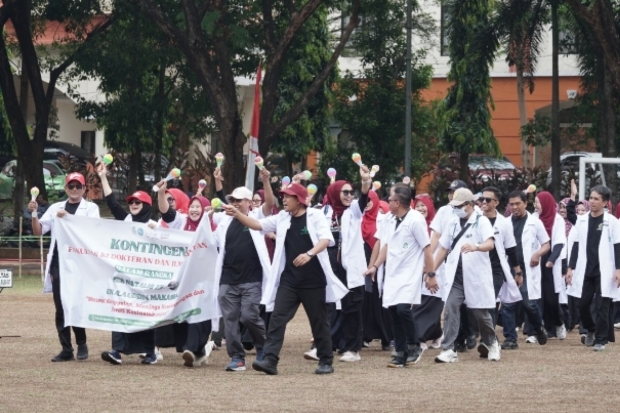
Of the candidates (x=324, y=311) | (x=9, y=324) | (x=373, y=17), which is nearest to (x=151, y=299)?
(x=324, y=311)

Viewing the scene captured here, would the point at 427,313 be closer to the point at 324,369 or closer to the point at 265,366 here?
the point at 324,369

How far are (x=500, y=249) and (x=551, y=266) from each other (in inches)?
115

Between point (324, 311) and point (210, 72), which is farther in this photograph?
point (210, 72)

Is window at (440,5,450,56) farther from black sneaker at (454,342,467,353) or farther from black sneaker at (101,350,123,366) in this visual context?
black sneaker at (101,350,123,366)

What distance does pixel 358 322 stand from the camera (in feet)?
46.9

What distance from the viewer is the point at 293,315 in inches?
498

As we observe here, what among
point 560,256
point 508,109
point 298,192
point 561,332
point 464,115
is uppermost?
point 508,109

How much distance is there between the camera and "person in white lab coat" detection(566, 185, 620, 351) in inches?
610

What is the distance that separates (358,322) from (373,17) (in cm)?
1820

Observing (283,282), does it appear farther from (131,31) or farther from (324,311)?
(131,31)

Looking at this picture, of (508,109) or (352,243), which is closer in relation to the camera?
(352,243)

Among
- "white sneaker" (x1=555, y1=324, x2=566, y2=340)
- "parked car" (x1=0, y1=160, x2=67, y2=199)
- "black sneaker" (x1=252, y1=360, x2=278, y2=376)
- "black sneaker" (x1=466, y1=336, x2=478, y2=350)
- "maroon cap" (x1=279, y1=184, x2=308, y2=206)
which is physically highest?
"parked car" (x1=0, y1=160, x2=67, y2=199)

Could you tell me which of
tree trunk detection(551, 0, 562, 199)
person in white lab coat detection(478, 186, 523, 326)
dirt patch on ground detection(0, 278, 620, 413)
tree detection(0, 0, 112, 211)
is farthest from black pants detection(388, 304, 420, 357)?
tree trunk detection(551, 0, 562, 199)

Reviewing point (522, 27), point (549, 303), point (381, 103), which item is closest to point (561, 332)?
point (549, 303)
